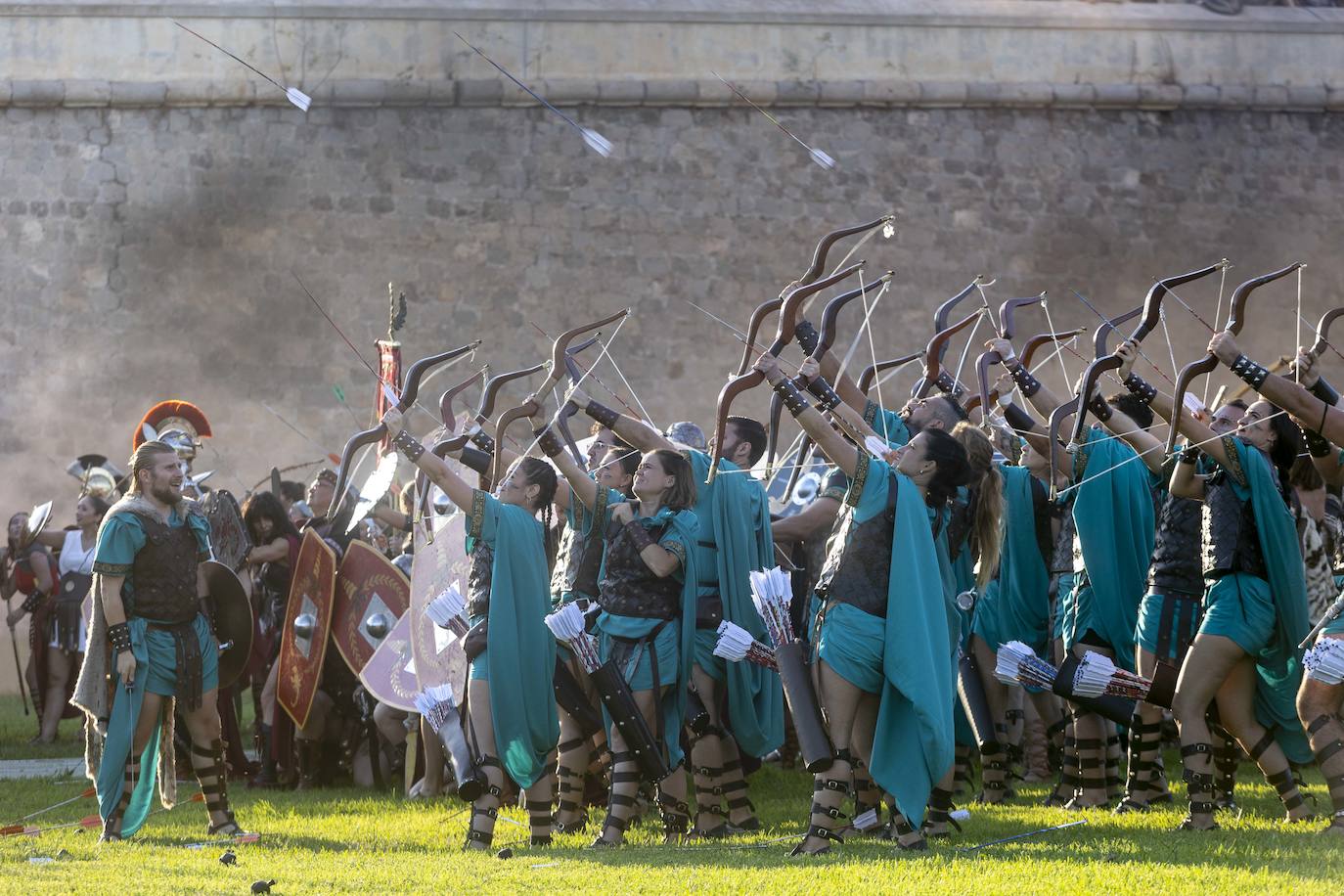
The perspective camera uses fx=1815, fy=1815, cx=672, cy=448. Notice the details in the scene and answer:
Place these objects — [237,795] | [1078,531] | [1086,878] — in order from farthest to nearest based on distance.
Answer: [237,795]
[1078,531]
[1086,878]

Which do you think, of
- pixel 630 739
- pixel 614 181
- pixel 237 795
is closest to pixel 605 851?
pixel 630 739

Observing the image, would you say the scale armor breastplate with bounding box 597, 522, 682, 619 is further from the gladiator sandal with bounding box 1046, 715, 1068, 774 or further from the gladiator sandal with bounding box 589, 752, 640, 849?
the gladiator sandal with bounding box 1046, 715, 1068, 774

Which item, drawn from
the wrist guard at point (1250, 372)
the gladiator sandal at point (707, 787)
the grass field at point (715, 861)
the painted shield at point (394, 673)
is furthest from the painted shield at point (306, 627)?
the wrist guard at point (1250, 372)

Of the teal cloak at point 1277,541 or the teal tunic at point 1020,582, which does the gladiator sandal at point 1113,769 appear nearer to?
the teal tunic at point 1020,582

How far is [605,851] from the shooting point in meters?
6.39

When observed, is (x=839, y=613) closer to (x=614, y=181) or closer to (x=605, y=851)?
(x=605, y=851)

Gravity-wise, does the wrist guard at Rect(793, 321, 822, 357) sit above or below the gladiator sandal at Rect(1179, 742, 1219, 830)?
above

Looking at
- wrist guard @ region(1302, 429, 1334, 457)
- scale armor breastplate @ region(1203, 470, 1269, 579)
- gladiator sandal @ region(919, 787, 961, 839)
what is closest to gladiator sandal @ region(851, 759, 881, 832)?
gladiator sandal @ region(919, 787, 961, 839)

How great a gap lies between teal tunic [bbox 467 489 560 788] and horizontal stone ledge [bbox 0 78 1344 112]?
32.9 feet

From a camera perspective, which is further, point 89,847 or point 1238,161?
point 1238,161

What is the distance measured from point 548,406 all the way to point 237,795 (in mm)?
6641

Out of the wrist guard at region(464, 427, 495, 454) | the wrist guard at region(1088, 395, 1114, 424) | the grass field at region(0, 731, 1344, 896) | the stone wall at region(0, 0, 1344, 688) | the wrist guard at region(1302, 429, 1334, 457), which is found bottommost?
the grass field at region(0, 731, 1344, 896)

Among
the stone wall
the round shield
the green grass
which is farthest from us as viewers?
the stone wall

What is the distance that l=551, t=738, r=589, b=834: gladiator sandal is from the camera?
23.8 feet
